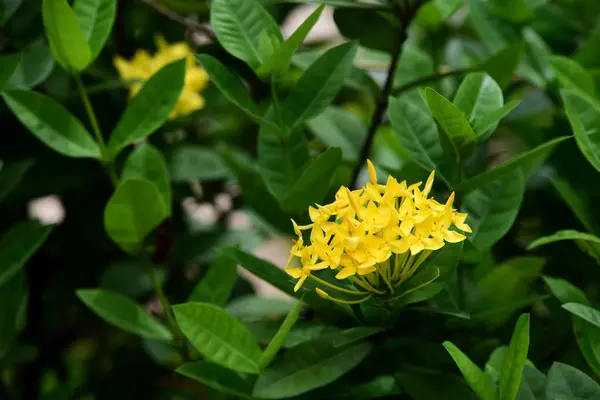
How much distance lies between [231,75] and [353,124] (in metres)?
0.24

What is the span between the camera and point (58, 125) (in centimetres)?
54

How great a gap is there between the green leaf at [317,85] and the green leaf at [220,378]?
0.58ft

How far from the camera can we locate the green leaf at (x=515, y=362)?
15.6 inches

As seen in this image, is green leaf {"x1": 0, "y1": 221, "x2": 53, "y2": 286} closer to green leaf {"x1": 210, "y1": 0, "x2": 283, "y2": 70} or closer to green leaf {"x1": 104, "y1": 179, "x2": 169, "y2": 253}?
green leaf {"x1": 104, "y1": 179, "x2": 169, "y2": 253}

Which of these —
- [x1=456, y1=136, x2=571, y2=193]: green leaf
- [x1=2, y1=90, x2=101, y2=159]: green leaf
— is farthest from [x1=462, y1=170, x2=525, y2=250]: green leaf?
[x1=2, y1=90, x2=101, y2=159]: green leaf

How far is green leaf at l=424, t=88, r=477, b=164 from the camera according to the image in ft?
1.40

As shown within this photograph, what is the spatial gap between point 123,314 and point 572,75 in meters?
0.40

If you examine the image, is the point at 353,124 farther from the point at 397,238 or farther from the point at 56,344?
the point at 56,344

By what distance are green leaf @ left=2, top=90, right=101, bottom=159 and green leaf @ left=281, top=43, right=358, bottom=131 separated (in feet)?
0.51

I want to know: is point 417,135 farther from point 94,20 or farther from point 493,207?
point 94,20

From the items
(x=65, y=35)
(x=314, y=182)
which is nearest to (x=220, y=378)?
(x=314, y=182)

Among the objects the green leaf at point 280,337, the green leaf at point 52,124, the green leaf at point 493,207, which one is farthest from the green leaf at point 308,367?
the green leaf at point 52,124

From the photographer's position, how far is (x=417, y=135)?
19.2 inches

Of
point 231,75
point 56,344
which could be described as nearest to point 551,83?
point 231,75
